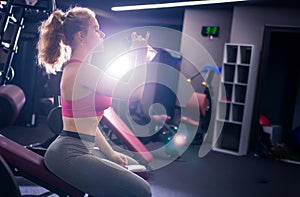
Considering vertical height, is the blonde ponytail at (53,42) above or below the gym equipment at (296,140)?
above

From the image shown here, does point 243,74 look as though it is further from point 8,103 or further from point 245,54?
point 8,103

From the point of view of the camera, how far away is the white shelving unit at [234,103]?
4.83m

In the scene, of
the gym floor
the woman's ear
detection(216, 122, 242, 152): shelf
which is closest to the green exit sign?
detection(216, 122, 242, 152): shelf

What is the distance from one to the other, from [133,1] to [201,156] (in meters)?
2.43

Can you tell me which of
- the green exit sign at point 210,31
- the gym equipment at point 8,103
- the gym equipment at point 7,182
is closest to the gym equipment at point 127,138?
the gym equipment at point 8,103

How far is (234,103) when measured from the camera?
484cm

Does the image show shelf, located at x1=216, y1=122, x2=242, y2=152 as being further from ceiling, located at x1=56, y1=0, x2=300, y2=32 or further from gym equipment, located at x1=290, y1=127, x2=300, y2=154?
ceiling, located at x1=56, y1=0, x2=300, y2=32

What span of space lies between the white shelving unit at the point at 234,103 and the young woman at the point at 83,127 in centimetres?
360

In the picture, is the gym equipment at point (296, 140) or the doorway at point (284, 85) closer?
the gym equipment at point (296, 140)

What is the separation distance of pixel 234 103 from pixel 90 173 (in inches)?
147

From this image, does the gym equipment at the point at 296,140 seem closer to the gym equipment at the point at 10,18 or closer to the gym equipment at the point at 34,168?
the gym equipment at the point at 10,18

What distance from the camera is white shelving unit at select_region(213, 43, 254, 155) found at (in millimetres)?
4832

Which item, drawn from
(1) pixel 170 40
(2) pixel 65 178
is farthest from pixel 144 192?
(1) pixel 170 40

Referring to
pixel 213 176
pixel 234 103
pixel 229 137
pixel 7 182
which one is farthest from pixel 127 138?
pixel 229 137
